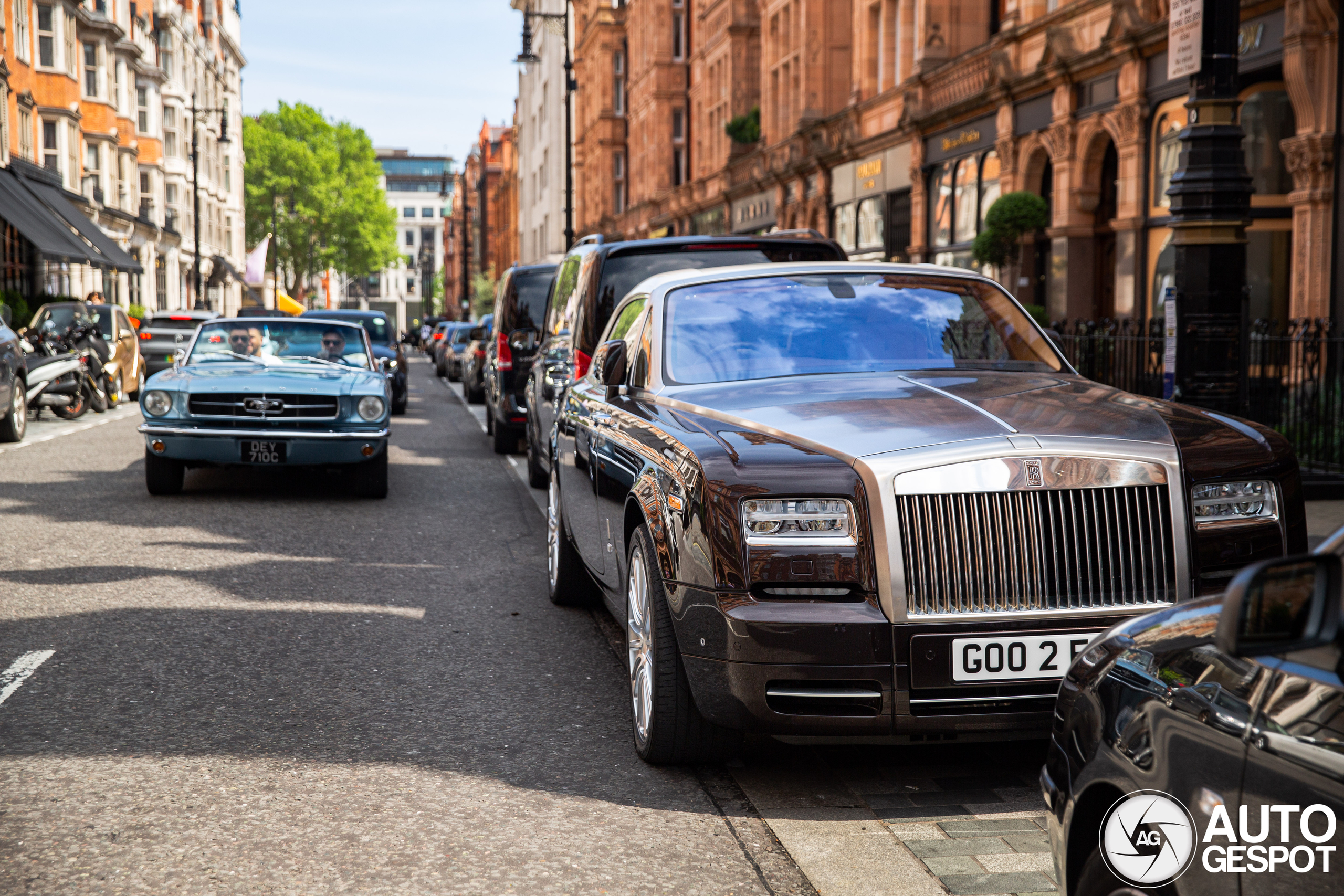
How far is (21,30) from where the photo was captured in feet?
133

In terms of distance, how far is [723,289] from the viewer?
5.93 m

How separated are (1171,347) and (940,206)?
665 inches

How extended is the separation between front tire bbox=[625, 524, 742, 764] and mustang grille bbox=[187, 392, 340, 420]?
6799mm

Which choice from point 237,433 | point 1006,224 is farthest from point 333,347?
point 1006,224

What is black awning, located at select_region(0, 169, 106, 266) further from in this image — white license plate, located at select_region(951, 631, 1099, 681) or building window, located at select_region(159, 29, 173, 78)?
white license plate, located at select_region(951, 631, 1099, 681)

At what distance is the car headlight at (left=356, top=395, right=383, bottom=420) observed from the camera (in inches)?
432

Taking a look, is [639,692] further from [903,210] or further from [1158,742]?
[903,210]

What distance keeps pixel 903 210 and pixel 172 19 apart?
165 feet

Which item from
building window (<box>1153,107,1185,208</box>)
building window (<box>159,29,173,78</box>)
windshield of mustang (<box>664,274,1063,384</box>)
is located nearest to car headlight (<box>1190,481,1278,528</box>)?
windshield of mustang (<box>664,274,1063,384</box>)

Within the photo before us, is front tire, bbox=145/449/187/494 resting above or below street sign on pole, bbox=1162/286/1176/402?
below

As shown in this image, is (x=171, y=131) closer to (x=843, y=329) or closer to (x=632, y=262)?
(x=632, y=262)

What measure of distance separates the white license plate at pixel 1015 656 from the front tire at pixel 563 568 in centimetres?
334

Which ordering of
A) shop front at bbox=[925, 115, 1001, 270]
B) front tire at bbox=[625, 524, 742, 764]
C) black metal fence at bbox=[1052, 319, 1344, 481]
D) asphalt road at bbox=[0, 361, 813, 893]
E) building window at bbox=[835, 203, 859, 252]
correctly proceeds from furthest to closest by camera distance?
building window at bbox=[835, 203, 859, 252] → shop front at bbox=[925, 115, 1001, 270] → black metal fence at bbox=[1052, 319, 1344, 481] → front tire at bbox=[625, 524, 742, 764] → asphalt road at bbox=[0, 361, 813, 893]

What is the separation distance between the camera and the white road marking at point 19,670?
17.8ft
